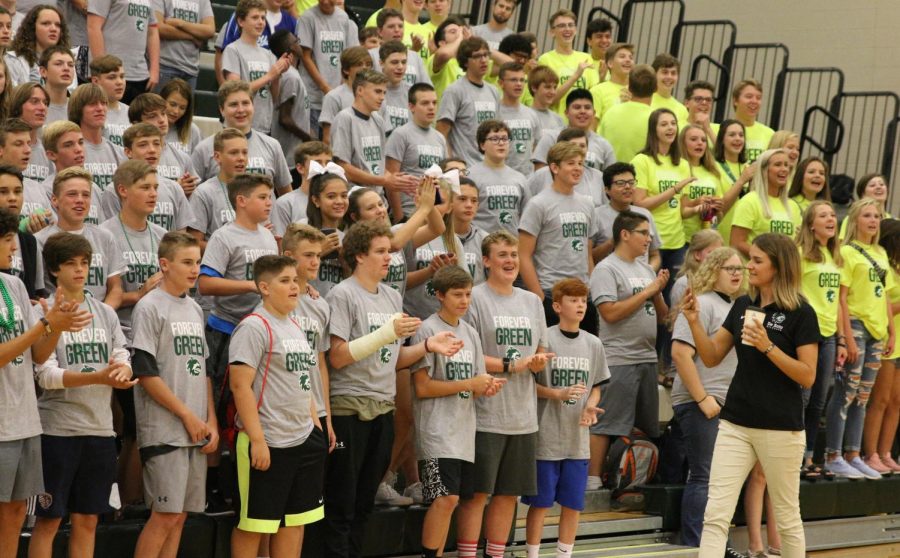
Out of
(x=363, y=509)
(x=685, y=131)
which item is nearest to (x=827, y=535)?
(x=685, y=131)

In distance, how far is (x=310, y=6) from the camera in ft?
34.1

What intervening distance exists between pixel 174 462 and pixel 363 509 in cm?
105

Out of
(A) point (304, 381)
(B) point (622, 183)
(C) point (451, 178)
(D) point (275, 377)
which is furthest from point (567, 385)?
(B) point (622, 183)

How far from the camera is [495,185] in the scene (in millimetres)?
8570

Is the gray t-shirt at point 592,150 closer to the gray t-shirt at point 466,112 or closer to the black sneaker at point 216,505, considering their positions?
the gray t-shirt at point 466,112

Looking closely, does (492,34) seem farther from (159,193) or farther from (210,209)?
(159,193)

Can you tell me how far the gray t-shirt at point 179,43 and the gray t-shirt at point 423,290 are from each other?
274 cm

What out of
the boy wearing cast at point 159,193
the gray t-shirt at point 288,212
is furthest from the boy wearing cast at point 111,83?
the gray t-shirt at point 288,212

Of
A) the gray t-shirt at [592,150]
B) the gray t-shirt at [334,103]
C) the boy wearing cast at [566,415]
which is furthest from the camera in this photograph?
the gray t-shirt at [592,150]

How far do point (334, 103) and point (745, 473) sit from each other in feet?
12.8

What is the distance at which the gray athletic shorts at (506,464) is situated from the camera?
6.71 meters

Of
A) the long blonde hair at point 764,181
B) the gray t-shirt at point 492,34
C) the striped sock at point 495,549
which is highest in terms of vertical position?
the gray t-shirt at point 492,34

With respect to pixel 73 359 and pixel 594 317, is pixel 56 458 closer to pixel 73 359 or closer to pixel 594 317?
pixel 73 359

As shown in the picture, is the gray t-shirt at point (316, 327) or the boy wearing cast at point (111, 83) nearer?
the gray t-shirt at point (316, 327)
